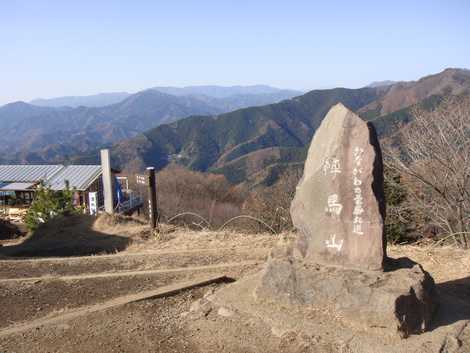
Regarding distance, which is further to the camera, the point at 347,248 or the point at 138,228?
the point at 138,228

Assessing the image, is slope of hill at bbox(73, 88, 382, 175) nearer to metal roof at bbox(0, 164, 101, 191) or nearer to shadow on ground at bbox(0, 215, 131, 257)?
metal roof at bbox(0, 164, 101, 191)

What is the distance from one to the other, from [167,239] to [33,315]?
4.26 meters

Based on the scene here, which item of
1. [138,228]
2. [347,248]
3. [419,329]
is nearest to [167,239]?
[138,228]

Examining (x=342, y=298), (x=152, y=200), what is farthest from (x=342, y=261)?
(x=152, y=200)

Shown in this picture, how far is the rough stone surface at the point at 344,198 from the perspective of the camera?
5.54 meters

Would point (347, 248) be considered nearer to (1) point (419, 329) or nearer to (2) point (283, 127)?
(1) point (419, 329)

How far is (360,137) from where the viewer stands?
558cm

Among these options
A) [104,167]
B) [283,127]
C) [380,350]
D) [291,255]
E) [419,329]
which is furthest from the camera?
[283,127]

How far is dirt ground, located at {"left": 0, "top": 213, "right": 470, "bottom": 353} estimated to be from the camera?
208 inches

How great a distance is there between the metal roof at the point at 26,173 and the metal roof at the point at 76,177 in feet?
2.42

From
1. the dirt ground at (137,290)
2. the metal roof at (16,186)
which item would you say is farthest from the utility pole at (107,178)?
the metal roof at (16,186)

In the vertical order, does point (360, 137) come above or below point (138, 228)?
above

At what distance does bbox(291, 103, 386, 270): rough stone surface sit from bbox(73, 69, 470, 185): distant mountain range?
2335 inches

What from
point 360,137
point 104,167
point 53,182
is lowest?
point 53,182
